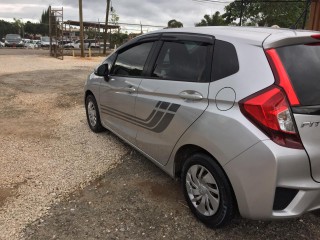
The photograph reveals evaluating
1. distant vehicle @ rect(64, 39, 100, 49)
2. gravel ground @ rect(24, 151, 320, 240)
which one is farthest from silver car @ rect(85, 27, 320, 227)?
distant vehicle @ rect(64, 39, 100, 49)

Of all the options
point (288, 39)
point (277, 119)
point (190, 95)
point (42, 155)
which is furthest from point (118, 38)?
point (277, 119)

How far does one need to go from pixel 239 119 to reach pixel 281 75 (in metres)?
0.42

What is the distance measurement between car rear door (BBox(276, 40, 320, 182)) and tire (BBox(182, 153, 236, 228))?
2.19ft

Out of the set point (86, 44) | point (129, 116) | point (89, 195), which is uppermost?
point (86, 44)

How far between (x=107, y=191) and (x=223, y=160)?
1.59 m

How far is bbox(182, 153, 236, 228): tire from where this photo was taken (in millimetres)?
2783

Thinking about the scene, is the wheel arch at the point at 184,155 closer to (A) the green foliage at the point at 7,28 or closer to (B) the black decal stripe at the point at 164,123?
(B) the black decal stripe at the point at 164,123

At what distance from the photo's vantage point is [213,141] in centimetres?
274

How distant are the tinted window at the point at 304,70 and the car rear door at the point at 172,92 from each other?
657 millimetres

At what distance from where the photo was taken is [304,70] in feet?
8.46

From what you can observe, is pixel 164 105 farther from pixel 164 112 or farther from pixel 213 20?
pixel 213 20

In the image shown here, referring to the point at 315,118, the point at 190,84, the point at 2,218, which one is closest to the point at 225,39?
the point at 190,84

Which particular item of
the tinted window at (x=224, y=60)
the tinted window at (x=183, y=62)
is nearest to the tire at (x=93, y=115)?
the tinted window at (x=183, y=62)

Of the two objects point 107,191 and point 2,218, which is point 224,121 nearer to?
point 107,191
